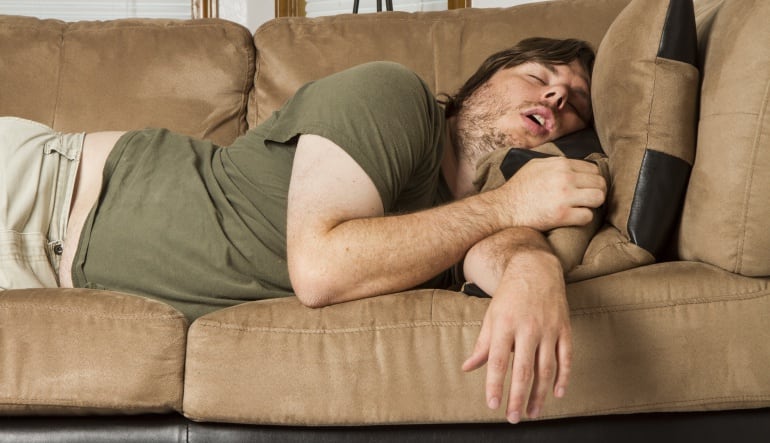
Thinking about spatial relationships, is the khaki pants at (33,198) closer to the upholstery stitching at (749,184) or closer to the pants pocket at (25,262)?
the pants pocket at (25,262)

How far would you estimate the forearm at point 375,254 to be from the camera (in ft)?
3.79

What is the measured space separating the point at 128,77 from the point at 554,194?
1282 millimetres

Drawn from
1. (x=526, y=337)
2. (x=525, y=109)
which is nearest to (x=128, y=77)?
(x=525, y=109)

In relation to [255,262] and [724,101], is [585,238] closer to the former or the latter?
[724,101]

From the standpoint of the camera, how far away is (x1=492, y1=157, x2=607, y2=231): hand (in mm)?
1241

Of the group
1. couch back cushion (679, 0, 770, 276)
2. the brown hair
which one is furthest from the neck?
couch back cushion (679, 0, 770, 276)

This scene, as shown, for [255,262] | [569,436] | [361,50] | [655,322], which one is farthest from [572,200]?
[361,50]

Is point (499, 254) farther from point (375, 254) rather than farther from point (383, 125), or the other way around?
point (383, 125)

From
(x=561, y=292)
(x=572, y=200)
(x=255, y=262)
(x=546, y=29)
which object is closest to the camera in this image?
(x=561, y=292)

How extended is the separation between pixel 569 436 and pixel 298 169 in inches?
23.1

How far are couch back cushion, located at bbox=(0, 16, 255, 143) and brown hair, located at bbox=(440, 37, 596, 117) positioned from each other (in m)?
0.62

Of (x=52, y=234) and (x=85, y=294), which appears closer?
(x=85, y=294)

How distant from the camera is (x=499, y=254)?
1149 millimetres

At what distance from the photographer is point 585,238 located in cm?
126
